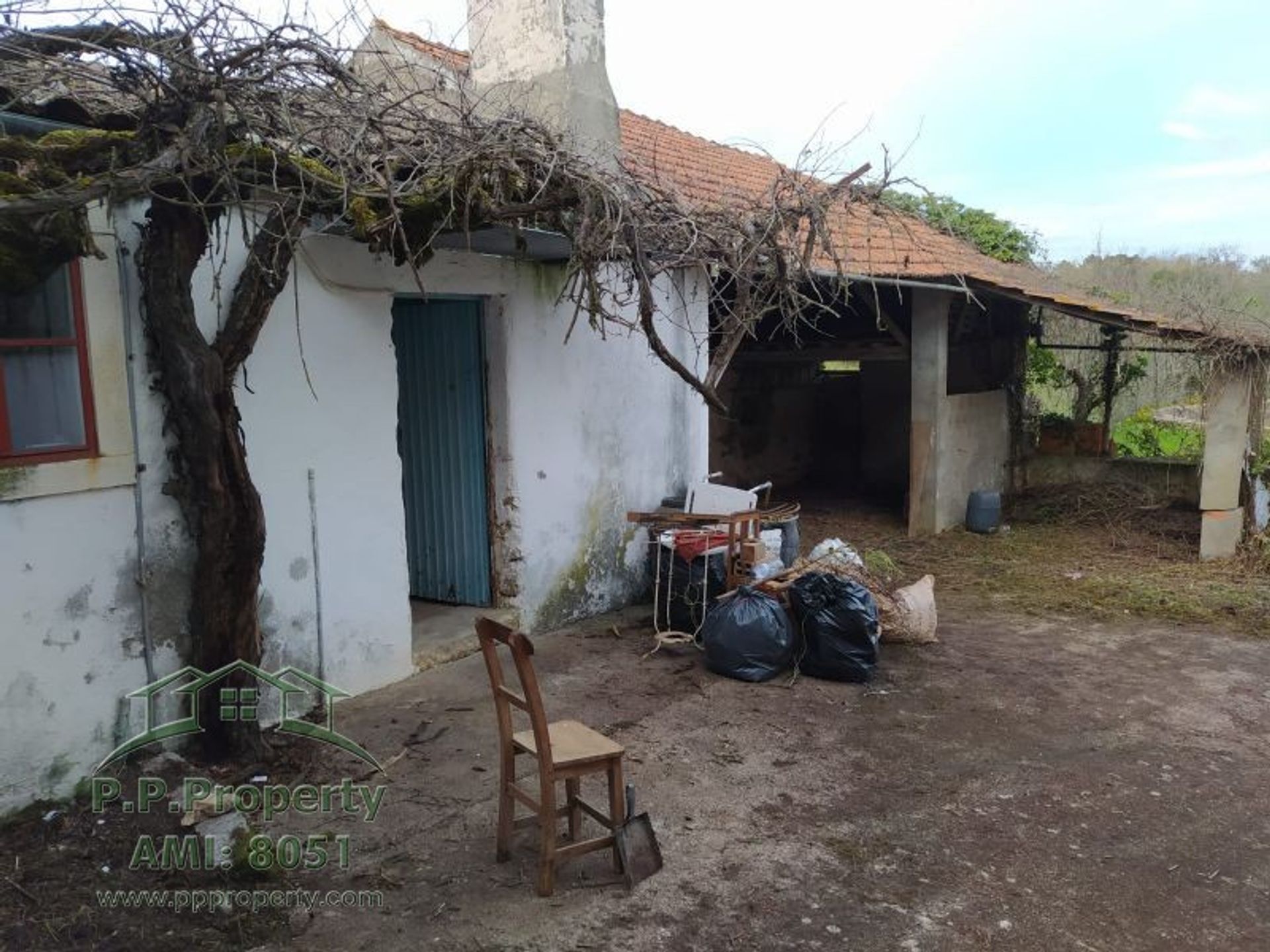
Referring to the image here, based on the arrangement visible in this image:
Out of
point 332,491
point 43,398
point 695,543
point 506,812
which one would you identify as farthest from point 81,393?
point 695,543

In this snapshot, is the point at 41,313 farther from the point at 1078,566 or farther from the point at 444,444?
the point at 1078,566

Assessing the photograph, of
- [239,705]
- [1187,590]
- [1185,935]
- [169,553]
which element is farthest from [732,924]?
[1187,590]

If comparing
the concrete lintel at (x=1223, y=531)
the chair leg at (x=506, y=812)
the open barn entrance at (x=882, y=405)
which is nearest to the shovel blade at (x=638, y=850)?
the chair leg at (x=506, y=812)

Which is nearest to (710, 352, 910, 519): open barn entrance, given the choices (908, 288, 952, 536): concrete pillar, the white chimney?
(908, 288, 952, 536): concrete pillar

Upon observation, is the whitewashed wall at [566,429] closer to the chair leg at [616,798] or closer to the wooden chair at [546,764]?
the wooden chair at [546,764]

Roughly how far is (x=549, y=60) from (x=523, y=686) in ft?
→ 17.5

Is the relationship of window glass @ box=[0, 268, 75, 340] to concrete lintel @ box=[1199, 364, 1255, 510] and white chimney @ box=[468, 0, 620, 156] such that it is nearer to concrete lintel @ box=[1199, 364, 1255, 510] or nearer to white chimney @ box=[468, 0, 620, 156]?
white chimney @ box=[468, 0, 620, 156]

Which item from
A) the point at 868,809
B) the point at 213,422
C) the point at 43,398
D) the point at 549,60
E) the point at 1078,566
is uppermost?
the point at 549,60

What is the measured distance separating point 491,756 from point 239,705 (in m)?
1.27

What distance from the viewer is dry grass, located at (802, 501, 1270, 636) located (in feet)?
26.2

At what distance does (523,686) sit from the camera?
343cm

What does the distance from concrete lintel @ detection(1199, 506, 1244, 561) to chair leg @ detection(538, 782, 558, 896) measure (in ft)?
27.7

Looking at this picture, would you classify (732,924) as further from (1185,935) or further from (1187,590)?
(1187,590)

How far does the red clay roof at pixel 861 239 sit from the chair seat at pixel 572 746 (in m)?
5.05
